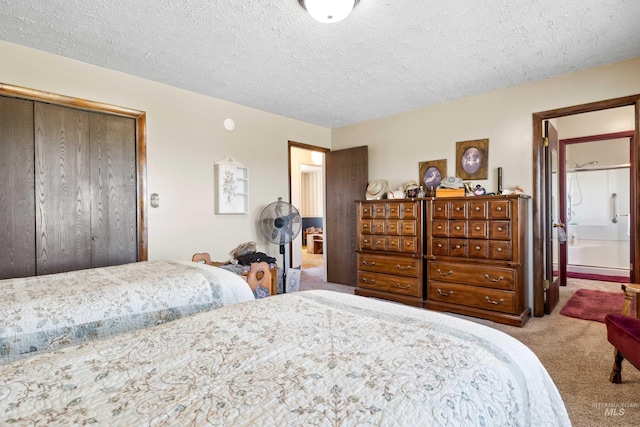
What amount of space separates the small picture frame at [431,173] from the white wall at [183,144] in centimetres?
184

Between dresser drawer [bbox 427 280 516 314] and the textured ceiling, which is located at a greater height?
the textured ceiling

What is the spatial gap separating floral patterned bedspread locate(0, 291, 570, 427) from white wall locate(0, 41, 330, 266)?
93.7 inches

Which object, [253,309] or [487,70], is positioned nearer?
[253,309]

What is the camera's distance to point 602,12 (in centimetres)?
207

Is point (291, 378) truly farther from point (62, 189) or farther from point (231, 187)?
point (231, 187)

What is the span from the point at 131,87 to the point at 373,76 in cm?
225

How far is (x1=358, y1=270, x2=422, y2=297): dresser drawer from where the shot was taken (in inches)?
143

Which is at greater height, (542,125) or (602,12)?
(602,12)

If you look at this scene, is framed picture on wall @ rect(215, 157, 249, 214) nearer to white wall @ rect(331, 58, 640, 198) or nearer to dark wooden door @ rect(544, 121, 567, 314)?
white wall @ rect(331, 58, 640, 198)

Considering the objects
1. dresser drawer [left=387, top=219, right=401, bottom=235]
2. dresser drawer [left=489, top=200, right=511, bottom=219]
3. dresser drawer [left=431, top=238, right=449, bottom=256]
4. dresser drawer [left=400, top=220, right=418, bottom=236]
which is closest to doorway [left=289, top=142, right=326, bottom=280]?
dresser drawer [left=387, top=219, right=401, bottom=235]

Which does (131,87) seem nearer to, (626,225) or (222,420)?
(222,420)

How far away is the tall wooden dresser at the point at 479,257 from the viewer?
302 centimetres

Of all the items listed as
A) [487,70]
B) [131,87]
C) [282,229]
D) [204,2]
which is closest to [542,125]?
[487,70]

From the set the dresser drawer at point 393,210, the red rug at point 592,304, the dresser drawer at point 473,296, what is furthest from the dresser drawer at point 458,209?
the red rug at point 592,304
